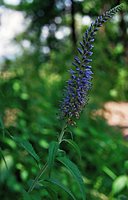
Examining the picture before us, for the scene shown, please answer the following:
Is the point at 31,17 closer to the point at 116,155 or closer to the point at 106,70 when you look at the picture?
the point at 106,70

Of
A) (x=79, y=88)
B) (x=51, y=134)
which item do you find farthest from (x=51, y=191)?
(x=51, y=134)

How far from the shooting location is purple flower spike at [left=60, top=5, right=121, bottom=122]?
5.51 ft

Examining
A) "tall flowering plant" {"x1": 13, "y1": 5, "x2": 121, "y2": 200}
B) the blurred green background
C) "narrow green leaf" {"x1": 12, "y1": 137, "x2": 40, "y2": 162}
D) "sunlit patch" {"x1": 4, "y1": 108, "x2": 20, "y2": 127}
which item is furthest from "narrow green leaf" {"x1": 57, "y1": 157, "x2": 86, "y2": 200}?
"sunlit patch" {"x1": 4, "y1": 108, "x2": 20, "y2": 127}

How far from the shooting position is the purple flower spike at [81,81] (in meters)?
1.68

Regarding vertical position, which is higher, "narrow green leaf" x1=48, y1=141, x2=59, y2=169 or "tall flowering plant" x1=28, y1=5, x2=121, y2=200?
"tall flowering plant" x1=28, y1=5, x2=121, y2=200

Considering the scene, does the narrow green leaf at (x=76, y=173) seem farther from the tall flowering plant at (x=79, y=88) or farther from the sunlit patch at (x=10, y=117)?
the sunlit patch at (x=10, y=117)

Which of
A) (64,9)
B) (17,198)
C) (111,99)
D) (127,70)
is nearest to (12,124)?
(17,198)

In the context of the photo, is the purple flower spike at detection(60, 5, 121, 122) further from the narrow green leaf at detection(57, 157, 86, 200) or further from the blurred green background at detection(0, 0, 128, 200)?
the blurred green background at detection(0, 0, 128, 200)

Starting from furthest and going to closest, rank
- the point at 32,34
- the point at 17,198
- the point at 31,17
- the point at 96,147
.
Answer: the point at 32,34 → the point at 31,17 → the point at 96,147 → the point at 17,198

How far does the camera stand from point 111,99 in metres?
6.60

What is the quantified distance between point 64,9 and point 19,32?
249 cm

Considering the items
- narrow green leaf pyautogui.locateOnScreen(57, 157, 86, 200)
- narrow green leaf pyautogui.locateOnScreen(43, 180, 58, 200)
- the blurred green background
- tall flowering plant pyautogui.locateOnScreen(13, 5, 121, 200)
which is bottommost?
the blurred green background

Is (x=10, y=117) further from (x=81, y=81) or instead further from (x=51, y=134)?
(x=81, y=81)

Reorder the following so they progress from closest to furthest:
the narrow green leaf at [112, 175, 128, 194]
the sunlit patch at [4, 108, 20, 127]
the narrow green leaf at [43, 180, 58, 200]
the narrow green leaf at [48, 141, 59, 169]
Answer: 1. the narrow green leaf at [48, 141, 59, 169]
2. the narrow green leaf at [43, 180, 58, 200]
3. the narrow green leaf at [112, 175, 128, 194]
4. the sunlit patch at [4, 108, 20, 127]
